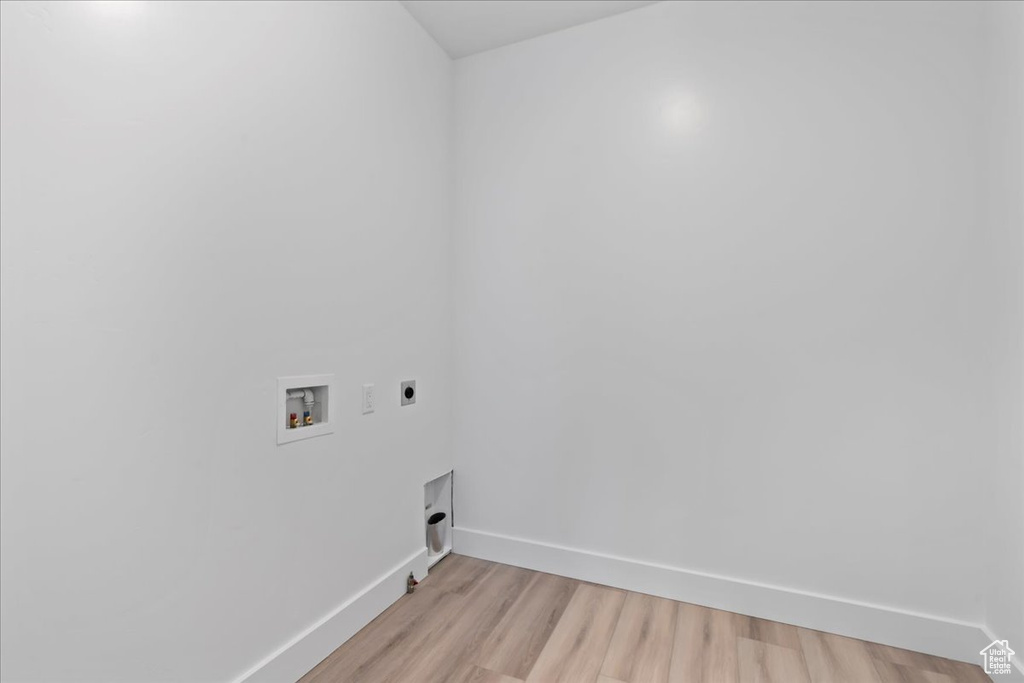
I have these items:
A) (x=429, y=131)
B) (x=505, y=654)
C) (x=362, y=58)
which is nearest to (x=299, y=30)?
(x=362, y=58)

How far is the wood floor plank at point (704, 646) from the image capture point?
1593 millimetres

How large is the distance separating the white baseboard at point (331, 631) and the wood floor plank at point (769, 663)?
1.38 m

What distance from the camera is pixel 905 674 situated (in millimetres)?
1589

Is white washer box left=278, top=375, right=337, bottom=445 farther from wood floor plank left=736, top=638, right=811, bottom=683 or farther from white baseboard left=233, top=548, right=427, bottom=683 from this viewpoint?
wood floor plank left=736, top=638, right=811, bottom=683

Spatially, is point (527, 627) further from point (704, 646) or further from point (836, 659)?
point (836, 659)

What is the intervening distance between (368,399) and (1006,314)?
7.64 feet

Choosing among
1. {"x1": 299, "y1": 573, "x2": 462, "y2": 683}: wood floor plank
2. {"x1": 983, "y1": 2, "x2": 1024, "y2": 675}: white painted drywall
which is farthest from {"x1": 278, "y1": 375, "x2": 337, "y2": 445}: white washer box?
{"x1": 983, "y1": 2, "x2": 1024, "y2": 675}: white painted drywall

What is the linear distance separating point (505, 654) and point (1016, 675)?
5.47 ft

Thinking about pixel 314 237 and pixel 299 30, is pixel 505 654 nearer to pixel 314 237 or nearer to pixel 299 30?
pixel 314 237

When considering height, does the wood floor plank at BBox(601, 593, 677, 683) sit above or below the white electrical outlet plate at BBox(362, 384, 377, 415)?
below

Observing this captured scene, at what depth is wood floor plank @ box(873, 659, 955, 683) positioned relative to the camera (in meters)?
1.56

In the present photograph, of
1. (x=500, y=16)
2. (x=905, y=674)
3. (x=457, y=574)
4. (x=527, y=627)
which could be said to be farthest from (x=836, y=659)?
(x=500, y=16)

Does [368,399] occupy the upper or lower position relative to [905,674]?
upper

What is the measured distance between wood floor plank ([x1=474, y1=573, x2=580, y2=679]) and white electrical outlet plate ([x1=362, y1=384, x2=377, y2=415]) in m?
1.01
